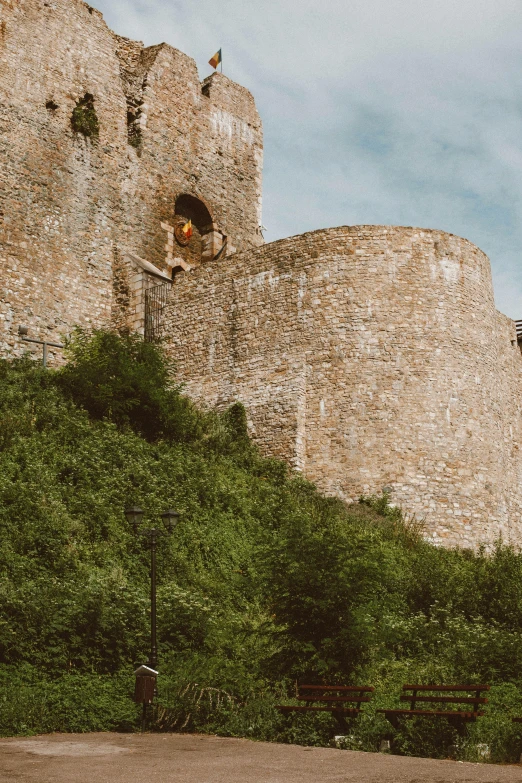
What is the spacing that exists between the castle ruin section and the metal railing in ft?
6.77

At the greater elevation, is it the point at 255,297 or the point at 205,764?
the point at 255,297

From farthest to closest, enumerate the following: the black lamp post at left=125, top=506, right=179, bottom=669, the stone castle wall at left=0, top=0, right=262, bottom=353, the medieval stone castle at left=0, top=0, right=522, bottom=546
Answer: the stone castle wall at left=0, top=0, right=262, bottom=353, the medieval stone castle at left=0, top=0, right=522, bottom=546, the black lamp post at left=125, top=506, right=179, bottom=669

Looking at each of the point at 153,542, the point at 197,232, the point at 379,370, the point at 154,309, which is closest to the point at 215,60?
the point at 197,232

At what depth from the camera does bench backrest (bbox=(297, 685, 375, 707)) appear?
10500mm

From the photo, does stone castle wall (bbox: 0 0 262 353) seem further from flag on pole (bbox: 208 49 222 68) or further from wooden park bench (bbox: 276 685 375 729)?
wooden park bench (bbox: 276 685 375 729)

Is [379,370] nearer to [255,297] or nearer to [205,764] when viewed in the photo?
[255,297]

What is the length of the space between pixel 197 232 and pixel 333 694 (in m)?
20.1

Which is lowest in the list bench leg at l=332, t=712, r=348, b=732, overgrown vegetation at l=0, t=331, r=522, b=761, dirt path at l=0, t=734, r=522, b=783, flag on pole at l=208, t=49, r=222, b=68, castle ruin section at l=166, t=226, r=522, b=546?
dirt path at l=0, t=734, r=522, b=783

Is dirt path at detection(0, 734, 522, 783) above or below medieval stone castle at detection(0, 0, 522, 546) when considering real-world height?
below

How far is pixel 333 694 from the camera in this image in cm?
1165

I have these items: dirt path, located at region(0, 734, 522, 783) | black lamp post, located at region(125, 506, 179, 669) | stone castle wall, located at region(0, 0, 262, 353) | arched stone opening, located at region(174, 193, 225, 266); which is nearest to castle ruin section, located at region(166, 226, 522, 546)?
stone castle wall, located at region(0, 0, 262, 353)

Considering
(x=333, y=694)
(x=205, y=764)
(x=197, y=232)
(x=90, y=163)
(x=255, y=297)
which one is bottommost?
(x=205, y=764)

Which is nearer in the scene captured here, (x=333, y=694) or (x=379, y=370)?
(x=333, y=694)

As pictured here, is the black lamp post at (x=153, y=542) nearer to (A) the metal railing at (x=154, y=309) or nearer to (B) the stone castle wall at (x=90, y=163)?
(B) the stone castle wall at (x=90, y=163)
